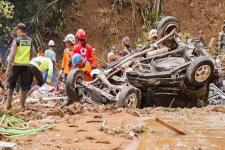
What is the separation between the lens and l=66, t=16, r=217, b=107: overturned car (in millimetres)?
10156

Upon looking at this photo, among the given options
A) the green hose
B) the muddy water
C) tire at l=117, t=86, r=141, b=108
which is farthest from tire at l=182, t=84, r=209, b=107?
the green hose

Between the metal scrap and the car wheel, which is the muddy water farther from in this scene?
the metal scrap

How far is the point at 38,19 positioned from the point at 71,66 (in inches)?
338

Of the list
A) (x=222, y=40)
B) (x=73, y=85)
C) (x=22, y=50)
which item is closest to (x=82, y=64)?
(x=73, y=85)

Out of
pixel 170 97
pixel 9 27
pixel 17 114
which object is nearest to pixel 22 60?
pixel 17 114

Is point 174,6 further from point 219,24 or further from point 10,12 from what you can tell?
point 10,12

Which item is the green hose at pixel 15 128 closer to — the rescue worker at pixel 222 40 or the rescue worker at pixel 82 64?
the rescue worker at pixel 82 64

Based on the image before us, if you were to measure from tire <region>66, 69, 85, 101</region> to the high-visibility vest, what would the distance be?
36.2 inches

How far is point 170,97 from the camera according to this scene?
10.7m

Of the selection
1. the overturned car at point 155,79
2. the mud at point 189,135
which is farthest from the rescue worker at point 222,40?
the mud at point 189,135

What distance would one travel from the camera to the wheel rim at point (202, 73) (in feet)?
33.3

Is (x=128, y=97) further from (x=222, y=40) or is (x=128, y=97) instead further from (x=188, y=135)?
(x=222, y=40)

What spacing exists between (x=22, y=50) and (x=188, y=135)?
14.2ft

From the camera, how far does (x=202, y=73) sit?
10211 mm
